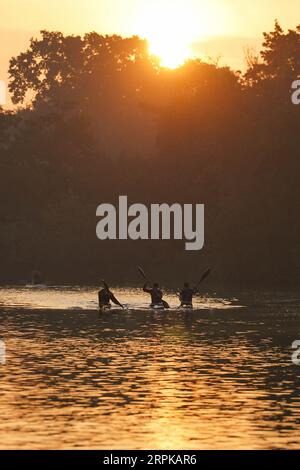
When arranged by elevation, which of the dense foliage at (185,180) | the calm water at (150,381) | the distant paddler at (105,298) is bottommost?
the calm water at (150,381)

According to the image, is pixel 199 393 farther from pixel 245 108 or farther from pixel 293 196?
pixel 245 108

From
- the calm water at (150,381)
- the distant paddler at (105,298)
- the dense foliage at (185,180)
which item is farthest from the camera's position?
the dense foliage at (185,180)

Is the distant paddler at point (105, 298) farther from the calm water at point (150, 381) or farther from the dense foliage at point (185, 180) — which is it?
the dense foliage at point (185, 180)

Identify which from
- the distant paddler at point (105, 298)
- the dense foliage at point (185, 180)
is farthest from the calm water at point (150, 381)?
the dense foliage at point (185, 180)

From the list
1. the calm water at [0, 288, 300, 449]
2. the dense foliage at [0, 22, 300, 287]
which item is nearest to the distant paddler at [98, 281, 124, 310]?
the calm water at [0, 288, 300, 449]

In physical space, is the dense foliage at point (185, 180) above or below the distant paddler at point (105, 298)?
above

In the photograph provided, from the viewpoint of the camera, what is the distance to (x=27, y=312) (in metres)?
72.9

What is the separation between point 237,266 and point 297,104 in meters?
14.1

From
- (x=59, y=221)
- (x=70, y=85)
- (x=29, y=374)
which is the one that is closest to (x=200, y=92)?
(x=59, y=221)

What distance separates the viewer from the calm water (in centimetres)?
3127

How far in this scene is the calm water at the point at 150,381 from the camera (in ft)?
103

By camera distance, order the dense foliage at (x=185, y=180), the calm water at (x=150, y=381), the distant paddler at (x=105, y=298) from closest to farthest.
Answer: the calm water at (x=150, y=381)
the distant paddler at (x=105, y=298)
the dense foliage at (x=185, y=180)

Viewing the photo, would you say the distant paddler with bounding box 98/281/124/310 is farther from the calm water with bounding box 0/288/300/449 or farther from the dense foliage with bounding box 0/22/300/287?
the dense foliage with bounding box 0/22/300/287

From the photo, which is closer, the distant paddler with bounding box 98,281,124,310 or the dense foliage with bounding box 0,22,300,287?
the distant paddler with bounding box 98,281,124,310
